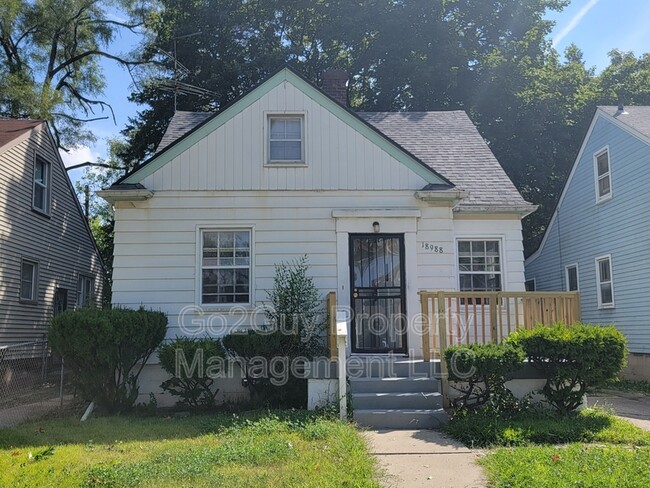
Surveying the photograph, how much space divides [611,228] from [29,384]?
555 inches

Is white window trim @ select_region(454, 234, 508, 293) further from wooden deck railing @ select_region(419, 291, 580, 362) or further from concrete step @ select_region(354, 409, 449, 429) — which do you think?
concrete step @ select_region(354, 409, 449, 429)

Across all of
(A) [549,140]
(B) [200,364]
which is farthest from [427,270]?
(A) [549,140]

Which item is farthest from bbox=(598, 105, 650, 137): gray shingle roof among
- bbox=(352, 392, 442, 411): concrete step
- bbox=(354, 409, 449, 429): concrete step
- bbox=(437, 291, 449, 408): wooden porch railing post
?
bbox=(354, 409, 449, 429): concrete step

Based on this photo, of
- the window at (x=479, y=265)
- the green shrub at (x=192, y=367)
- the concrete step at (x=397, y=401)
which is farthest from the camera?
the window at (x=479, y=265)

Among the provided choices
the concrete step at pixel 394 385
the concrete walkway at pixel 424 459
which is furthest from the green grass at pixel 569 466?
the concrete step at pixel 394 385

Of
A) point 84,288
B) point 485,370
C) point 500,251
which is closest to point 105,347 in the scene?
point 485,370

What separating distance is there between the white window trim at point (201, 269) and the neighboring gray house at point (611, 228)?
903 cm

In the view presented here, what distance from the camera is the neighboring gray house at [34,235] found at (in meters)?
13.8

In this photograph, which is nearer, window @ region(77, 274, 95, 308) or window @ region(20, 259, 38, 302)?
window @ region(20, 259, 38, 302)

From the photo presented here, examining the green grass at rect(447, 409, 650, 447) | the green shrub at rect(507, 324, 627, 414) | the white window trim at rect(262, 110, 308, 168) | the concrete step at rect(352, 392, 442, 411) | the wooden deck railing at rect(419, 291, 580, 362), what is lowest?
the green grass at rect(447, 409, 650, 447)

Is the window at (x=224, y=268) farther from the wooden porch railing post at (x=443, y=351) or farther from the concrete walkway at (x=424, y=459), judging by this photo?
the concrete walkway at (x=424, y=459)

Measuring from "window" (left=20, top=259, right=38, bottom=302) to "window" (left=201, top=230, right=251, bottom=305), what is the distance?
7.03 m

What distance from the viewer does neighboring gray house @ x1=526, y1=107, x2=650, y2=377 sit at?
1335 centimetres

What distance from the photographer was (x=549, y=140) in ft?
76.0
